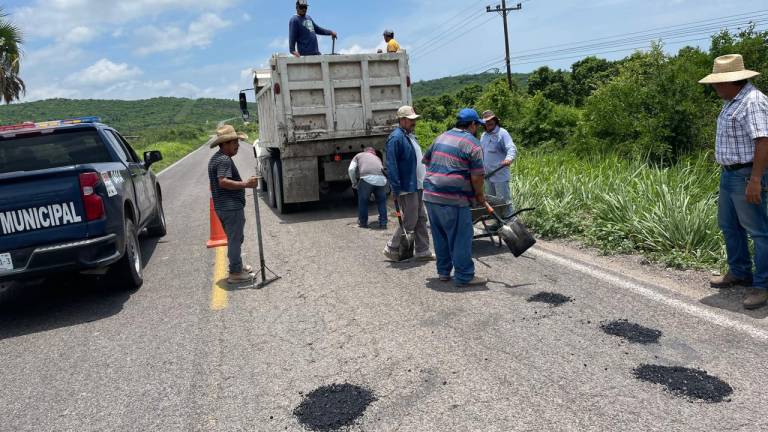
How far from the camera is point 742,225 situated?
15.3 ft

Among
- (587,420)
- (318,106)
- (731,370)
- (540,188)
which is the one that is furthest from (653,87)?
(587,420)

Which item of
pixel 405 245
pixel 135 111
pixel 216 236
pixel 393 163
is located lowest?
pixel 405 245

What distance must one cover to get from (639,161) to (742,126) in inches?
199

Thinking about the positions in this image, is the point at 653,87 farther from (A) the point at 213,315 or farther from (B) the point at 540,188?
(A) the point at 213,315

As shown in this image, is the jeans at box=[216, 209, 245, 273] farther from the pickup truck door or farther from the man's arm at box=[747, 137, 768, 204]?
the man's arm at box=[747, 137, 768, 204]

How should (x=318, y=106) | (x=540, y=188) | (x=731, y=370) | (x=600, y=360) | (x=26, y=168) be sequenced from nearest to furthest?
1. (x=731, y=370)
2. (x=600, y=360)
3. (x=26, y=168)
4. (x=540, y=188)
5. (x=318, y=106)

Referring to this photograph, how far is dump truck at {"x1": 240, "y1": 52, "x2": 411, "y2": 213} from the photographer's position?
9.83 metres

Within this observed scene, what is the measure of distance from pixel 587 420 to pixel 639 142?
916cm

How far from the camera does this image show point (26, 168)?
6.06m

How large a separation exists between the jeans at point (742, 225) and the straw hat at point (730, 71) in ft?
2.35

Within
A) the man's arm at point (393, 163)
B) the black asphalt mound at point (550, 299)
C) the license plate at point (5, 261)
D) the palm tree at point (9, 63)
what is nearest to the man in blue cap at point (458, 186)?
the black asphalt mound at point (550, 299)

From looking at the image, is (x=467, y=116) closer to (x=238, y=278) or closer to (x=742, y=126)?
(x=742, y=126)

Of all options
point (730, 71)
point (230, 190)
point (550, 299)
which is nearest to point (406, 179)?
point (230, 190)

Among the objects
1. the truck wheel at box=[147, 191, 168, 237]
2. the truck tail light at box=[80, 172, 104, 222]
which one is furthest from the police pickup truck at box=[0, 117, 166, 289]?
the truck wheel at box=[147, 191, 168, 237]
